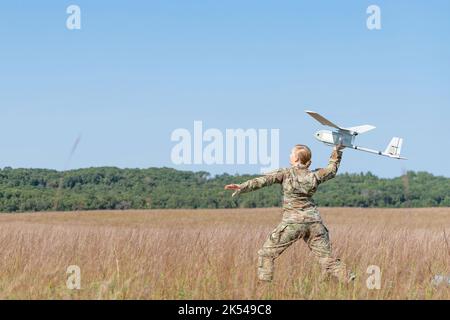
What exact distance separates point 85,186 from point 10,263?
205 feet

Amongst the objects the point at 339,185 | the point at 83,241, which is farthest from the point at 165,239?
the point at 339,185

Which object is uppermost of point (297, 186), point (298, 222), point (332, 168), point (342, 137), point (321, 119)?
point (321, 119)

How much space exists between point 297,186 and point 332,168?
1.78ft

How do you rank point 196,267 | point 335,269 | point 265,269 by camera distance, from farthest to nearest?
1. point 196,267
2. point 335,269
3. point 265,269

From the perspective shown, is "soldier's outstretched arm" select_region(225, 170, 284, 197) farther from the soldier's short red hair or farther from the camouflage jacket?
the soldier's short red hair

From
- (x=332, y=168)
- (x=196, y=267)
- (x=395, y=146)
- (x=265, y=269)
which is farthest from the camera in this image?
(x=395, y=146)

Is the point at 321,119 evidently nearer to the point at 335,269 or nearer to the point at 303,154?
the point at 303,154

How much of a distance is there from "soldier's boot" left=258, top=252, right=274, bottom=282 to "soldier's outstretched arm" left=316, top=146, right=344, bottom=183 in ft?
4.02

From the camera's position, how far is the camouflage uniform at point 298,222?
26.7 ft

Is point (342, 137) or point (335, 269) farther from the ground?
point (342, 137)

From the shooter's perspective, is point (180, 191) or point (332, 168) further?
point (180, 191)

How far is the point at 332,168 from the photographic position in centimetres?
841

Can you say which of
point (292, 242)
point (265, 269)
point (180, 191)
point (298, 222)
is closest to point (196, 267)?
point (265, 269)

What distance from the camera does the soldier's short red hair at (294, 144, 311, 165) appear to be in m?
8.42
